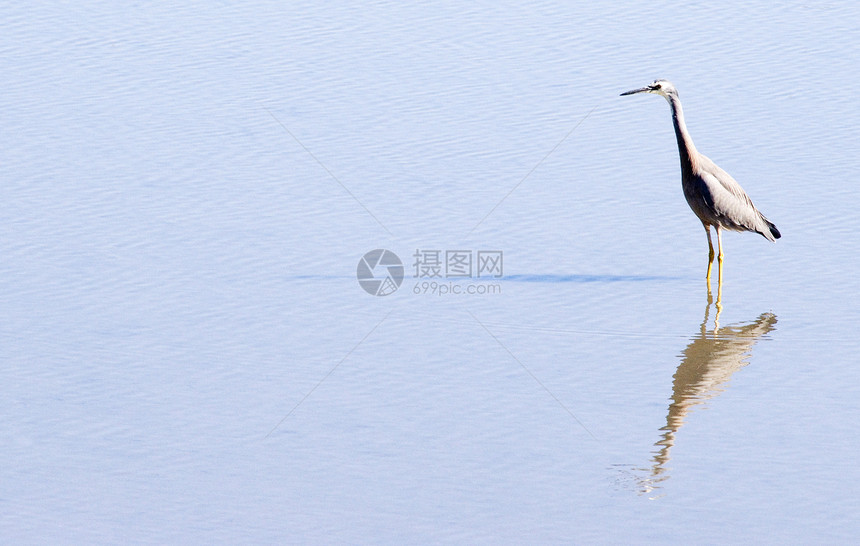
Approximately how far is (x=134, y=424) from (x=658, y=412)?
3077mm

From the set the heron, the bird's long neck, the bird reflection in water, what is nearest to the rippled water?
the bird reflection in water

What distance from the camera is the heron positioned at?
10.3 meters

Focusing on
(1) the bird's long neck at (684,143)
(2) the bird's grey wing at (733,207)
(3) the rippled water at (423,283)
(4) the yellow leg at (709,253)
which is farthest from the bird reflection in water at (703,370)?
(1) the bird's long neck at (684,143)

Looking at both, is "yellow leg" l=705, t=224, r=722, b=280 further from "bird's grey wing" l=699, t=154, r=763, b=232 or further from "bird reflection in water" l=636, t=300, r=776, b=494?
"bird reflection in water" l=636, t=300, r=776, b=494

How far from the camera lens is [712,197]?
10336 mm

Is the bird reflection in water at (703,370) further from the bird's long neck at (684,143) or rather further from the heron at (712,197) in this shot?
A: the bird's long neck at (684,143)

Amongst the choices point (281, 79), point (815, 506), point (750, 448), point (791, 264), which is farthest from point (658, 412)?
point (281, 79)

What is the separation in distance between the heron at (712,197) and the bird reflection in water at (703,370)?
1024mm

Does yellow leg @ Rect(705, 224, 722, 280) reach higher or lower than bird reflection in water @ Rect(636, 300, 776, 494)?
lower

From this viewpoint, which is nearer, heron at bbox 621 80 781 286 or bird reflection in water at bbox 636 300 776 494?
bird reflection in water at bbox 636 300 776 494

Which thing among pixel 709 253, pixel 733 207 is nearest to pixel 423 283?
pixel 709 253

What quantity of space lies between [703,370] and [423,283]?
8.22 feet

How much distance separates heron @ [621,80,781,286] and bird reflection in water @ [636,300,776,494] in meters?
1.02

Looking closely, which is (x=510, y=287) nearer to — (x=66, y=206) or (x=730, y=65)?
(x=66, y=206)
